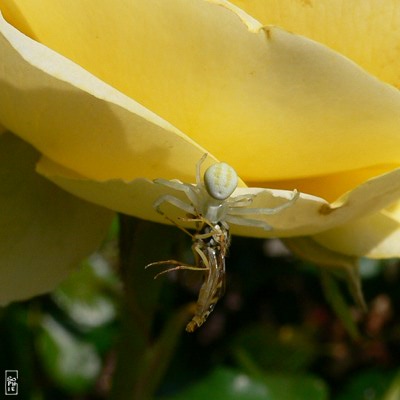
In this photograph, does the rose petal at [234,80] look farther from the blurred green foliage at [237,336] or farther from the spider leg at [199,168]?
the blurred green foliage at [237,336]

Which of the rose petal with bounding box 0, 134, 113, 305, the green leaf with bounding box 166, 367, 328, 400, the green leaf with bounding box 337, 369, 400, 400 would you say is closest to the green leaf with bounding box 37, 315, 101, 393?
the green leaf with bounding box 166, 367, 328, 400

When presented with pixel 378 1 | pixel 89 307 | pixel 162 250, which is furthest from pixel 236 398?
pixel 378 1

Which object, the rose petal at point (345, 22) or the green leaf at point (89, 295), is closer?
the rose petal at point (345, 22)

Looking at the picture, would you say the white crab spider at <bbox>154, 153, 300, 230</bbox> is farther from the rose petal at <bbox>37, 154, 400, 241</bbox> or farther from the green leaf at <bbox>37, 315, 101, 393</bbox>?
the green leaf at <bbox>37, 315, 101, 393</bbox>

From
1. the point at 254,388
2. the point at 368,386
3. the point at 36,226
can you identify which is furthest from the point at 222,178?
the point at 368,386

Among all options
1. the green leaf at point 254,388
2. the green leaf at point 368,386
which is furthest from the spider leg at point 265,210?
the green leaf at point 368,386

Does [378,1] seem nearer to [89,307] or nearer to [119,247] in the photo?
[119,247]
